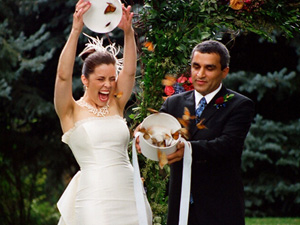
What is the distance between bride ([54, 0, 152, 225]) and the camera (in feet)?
15.3

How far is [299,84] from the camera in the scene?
35.1 ft

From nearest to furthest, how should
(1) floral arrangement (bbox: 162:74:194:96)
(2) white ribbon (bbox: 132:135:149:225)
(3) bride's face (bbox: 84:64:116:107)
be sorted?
(2) white ribbon (bbox: 132:135:149:225) < (3) bride's face (bbox: 84:64:116:107) < (1) floral arrangement (bbox: 162:74:194:96)

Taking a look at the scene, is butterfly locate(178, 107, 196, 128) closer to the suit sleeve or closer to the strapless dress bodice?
the suit sleeve

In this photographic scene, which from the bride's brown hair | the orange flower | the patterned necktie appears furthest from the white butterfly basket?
the orange flower

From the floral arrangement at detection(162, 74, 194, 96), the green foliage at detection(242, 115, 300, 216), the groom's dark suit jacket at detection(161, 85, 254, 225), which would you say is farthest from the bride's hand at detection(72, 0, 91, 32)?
the green foliage at detection(242, 115, 300, 216)

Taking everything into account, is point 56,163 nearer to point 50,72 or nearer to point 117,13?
point 50,72

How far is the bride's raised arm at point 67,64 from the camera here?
4562mm

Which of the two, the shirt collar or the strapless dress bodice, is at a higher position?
the shirt collar

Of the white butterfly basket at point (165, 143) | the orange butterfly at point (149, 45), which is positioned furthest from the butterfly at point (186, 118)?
the orange butterfly at point (149, 45)

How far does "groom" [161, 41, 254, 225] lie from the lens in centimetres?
409

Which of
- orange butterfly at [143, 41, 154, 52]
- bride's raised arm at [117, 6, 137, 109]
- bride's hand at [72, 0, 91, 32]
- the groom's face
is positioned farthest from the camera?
orange butterfly at [143, 41, 154, 52]

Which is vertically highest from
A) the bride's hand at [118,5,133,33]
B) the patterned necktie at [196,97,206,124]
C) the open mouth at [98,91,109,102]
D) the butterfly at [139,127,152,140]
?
the bride's hand at [118,5,133,33]

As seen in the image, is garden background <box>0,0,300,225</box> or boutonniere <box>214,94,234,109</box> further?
garden background <box>0,0,300,225</box>

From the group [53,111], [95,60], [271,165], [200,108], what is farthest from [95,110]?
[271,165]
